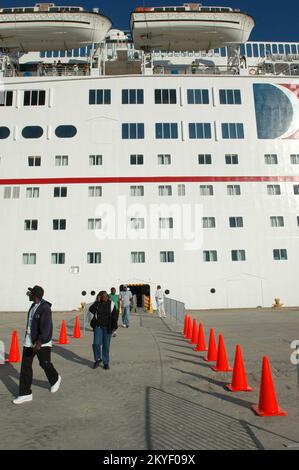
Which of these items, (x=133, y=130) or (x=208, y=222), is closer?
(x=208, y=222)

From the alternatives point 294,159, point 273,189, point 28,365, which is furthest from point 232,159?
point 28,365

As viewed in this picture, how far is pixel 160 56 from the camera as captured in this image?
38.0m

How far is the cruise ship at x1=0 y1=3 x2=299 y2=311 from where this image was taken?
2664 centimetres

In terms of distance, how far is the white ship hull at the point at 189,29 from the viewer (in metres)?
29.9

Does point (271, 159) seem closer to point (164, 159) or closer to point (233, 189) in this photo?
point (233, 189)

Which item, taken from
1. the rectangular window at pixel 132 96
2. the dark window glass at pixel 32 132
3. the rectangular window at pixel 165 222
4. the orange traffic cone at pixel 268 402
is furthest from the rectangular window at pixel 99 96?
the orange traffic cone at pixel 268 402

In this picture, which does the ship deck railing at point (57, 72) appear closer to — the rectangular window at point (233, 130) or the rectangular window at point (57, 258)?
the rectangular window at point (233, 130)

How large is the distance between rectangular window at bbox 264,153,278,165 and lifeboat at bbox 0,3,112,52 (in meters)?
17.4

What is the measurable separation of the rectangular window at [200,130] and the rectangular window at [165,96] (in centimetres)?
265

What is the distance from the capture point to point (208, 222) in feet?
90.3

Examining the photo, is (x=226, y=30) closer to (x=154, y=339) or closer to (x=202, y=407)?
(x=154, y=339)

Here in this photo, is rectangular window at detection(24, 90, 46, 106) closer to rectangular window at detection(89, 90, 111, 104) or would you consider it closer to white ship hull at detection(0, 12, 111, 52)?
rectangular window at detection(89, 90, 111, 104)

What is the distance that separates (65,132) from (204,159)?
11245 mm
